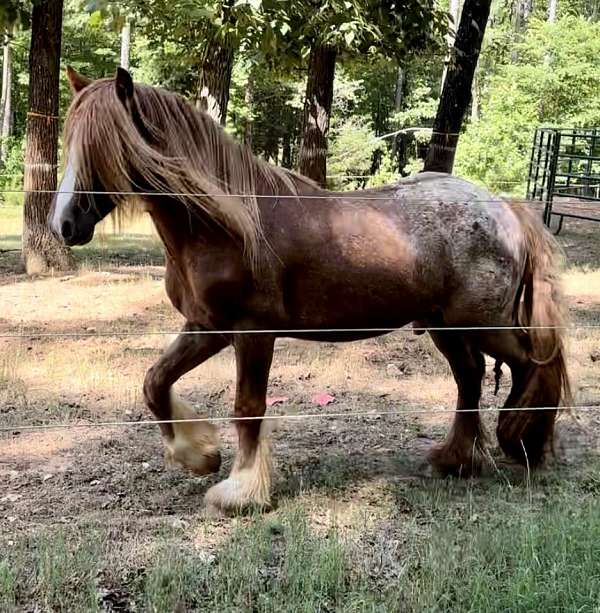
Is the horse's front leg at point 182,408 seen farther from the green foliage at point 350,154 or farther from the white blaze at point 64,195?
the green foliage at point 350,154

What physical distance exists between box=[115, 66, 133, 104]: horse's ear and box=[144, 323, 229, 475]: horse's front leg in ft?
3.59

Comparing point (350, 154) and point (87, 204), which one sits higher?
point (350, 154)

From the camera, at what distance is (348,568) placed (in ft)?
9.64

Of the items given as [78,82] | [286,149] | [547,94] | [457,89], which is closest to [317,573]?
[78,82]

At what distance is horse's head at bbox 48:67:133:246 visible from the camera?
10.1ft

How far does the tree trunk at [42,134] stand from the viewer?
8742 mm

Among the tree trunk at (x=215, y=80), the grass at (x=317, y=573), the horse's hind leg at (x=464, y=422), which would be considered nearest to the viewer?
the grass at (x=317, y=573)

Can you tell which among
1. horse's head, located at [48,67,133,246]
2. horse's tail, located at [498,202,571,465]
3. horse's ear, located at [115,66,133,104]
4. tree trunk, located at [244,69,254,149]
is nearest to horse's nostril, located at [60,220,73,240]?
horse's head, located at [48,67,133,246]

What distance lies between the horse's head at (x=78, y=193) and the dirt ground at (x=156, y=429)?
0.80 metres

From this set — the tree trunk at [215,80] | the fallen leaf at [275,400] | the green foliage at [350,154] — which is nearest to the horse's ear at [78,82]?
the fallen leaf at [275,400]

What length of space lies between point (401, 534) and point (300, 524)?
429 millimetres

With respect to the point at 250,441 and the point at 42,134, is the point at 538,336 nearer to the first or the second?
the point at 250,441

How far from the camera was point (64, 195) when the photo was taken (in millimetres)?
3086

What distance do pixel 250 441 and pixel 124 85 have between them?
1637 mm
